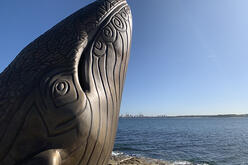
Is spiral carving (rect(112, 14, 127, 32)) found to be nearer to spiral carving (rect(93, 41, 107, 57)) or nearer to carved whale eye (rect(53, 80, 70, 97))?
spiral carving (rect(93, 41, 107, 57))

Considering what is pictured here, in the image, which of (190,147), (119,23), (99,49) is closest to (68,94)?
(99,49)

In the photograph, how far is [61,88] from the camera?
90 cm

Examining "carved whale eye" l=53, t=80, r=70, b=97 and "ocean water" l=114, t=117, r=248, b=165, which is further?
"ocean water" l=114, t=117, r=248, b=165

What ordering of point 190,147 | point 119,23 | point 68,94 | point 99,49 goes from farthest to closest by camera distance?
point 190,147
point 119,23
point 99,49
point 68,94

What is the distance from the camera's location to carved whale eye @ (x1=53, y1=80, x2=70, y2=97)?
0.89m

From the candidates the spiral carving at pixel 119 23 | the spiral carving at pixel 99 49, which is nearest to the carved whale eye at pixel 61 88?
the spiral carving at pixel 99 49

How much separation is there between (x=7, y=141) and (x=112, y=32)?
2.87ft

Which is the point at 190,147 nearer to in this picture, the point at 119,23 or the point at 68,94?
the point at 119,23

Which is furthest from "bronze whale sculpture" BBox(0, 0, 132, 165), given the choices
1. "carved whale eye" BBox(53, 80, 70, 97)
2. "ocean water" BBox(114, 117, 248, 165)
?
"ocean water" BBox(114, 117, 248, 165)

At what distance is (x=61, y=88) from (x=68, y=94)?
49 millimetres

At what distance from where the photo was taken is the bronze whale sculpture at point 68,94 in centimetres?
82

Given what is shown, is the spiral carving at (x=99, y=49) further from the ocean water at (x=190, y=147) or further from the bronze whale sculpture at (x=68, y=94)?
the ocean water at (x=190, y=147)

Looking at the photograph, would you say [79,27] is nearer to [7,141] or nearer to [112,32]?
[112,32]

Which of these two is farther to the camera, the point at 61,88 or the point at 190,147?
the point at 190,147
